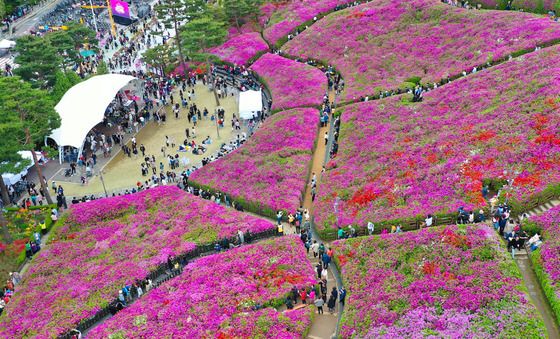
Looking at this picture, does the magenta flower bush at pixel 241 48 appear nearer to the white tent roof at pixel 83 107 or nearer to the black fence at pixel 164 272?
the white tent roof at pixel 83 107

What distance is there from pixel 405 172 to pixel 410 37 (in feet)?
118

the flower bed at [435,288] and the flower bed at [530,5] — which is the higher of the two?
the flower bed at [530,5]

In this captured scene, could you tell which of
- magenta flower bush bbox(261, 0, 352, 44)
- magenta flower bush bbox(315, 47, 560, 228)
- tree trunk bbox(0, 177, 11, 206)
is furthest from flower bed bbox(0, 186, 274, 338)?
magenta flower bush bbox(261, 0, 352, 44)

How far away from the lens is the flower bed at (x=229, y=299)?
30594 millimetres

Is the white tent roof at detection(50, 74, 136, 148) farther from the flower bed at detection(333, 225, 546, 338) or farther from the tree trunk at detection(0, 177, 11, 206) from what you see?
the flower bed at detection(333, 225, 546, 338)

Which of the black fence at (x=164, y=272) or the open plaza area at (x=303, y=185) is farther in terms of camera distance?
the black fence at (x=164, y=272)

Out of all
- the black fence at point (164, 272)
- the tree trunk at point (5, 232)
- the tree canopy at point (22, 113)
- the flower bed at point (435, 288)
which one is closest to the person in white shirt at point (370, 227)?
the flower bed at point (435, 288)

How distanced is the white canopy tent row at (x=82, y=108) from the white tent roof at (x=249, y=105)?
16.0 metres

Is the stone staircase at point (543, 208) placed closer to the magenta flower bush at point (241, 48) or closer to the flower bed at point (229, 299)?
the flower bed at point (229, 299)

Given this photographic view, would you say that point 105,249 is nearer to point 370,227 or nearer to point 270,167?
point 270,167

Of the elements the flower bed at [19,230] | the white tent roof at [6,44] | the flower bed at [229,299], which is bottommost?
the flower bed at [19,230]

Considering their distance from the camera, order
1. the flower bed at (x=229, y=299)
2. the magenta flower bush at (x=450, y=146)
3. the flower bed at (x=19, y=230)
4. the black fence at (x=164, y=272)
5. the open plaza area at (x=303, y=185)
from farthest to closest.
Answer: the flower bed at (x=19, y=230) → the magenta flower bush at (x=450, y=146) → the black fence at (x=164, y=272) → the open plaza area at (x=303, y=185) → the flower bed at (x=229, y=299)

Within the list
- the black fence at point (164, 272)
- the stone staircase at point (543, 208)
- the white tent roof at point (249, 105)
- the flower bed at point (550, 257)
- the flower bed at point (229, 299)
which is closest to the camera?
the flower bed at point (550, 257)

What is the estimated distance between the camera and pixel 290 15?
91.3m
